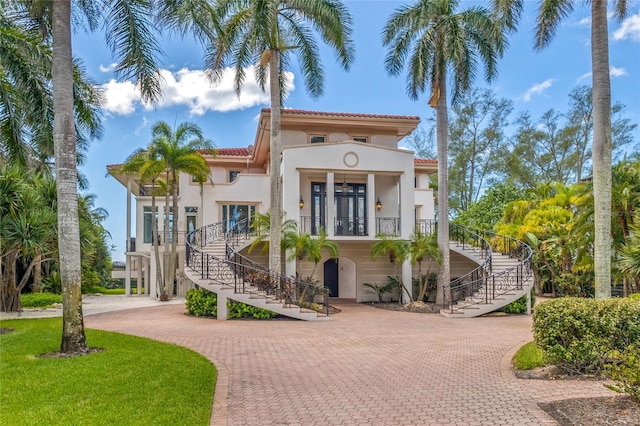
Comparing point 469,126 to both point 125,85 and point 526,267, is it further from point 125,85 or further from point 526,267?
point 125,85

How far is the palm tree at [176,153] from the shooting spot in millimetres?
21219

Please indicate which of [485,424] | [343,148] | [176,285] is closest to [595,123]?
[485,424]

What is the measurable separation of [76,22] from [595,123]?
40.6 feet

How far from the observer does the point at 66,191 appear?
27.3 feet

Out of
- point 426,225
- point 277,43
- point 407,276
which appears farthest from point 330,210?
point 277,43

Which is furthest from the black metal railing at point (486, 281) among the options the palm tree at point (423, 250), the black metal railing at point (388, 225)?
the black metal railing at point (388, 225)

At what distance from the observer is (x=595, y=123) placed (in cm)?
991

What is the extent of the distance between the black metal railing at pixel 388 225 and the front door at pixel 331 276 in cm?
379

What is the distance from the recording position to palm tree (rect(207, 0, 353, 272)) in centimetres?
1505

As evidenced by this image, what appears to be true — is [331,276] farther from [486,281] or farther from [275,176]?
[486,281]

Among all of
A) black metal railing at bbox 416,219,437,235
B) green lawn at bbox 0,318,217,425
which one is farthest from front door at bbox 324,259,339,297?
green lawn at bbox 0,318,217,425

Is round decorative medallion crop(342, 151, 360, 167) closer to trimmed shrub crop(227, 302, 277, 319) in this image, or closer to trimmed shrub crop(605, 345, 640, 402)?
trimmed shrub crop(227, 302, 277, 319)

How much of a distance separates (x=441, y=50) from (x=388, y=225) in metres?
7.62

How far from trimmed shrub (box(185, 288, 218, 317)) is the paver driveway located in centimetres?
91
